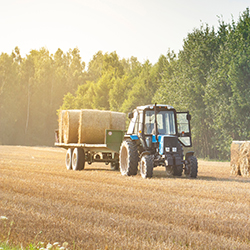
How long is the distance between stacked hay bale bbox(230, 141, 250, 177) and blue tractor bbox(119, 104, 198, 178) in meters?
3.26

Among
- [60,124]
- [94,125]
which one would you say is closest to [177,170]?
[94,125]

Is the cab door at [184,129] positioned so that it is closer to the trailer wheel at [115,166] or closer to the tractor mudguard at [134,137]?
the tractor mudguard at [134,137]

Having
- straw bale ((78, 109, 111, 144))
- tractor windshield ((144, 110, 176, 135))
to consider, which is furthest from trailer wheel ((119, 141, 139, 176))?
straw bale ((78, 109, 111, 144))

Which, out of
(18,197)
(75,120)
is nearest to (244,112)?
(75,120)

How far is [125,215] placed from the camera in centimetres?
741

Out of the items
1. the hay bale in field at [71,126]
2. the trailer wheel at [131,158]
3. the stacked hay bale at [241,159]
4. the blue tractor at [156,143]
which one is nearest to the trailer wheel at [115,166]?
the hay bale in field at [71,126]

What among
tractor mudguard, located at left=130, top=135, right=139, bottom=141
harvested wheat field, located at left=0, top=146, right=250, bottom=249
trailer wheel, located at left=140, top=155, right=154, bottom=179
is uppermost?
tractor mudguard, located at left=130, top=135, right=139, bottom=141

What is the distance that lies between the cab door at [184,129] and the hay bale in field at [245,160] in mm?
3308

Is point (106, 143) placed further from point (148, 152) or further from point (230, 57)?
point (230, 57)

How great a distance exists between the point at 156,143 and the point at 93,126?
382 cm

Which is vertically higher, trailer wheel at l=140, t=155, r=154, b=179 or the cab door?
the cab door

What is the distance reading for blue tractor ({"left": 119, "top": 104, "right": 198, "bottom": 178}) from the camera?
14297mm

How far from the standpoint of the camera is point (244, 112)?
1230 inches

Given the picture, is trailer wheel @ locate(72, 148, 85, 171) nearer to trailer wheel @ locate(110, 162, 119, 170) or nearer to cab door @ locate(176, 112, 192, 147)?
trailer wheel @ locate(110, 162, 119, 170)
